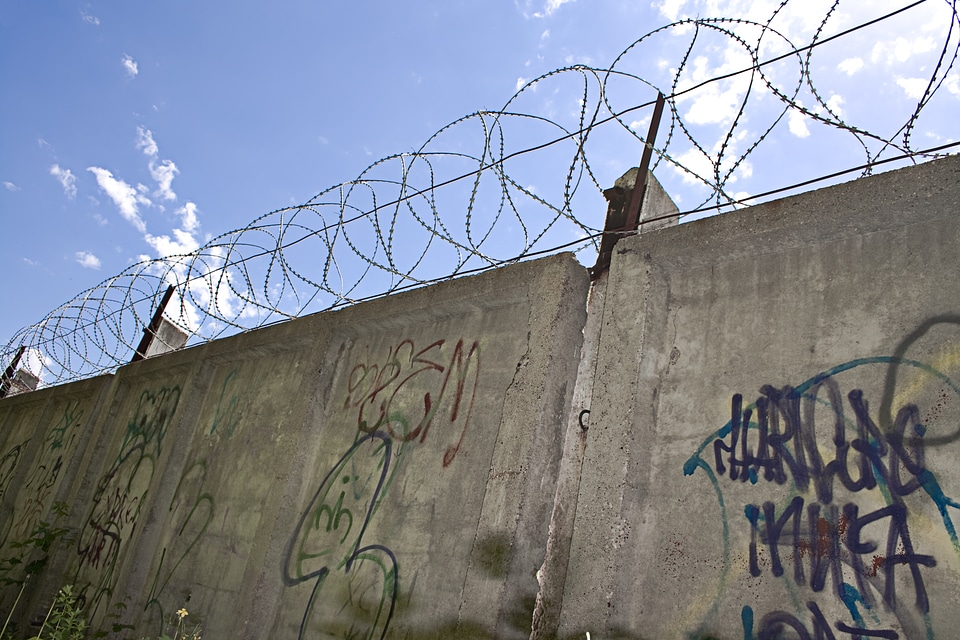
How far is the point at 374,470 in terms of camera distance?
442cm

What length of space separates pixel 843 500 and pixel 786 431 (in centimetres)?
35

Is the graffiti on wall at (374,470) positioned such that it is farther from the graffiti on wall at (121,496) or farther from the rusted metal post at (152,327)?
the rusted metal post at (152,327)

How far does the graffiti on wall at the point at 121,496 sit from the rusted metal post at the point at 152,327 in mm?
686

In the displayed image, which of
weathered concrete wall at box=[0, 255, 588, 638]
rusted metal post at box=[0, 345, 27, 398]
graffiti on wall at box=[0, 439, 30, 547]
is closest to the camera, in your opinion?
weathered concrete wall at box=[0, 255, 588, 638]

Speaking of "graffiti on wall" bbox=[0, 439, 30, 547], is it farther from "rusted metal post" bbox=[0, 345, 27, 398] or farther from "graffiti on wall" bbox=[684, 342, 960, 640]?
"graffiti on wall" bbox=[684, 342, 960, 640]

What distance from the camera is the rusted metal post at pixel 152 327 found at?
8000 mm

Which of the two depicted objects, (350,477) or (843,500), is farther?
(350,477)

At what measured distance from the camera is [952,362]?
8.67 ft

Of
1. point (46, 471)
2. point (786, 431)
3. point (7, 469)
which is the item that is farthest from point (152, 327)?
point (786, 431)

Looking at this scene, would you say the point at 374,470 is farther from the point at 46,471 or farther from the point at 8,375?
A: the point at 8,375

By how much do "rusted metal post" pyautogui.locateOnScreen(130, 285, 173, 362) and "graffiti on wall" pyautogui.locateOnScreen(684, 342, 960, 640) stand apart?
702cm

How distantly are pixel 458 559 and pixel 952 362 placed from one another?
2468 millimetres

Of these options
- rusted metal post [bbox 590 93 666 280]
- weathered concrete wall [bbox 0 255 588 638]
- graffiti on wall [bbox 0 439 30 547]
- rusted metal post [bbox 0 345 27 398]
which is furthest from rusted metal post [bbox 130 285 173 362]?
rusted metal post [bbox 590 93 666 280]

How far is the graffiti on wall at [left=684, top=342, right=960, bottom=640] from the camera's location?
8.10 ft
